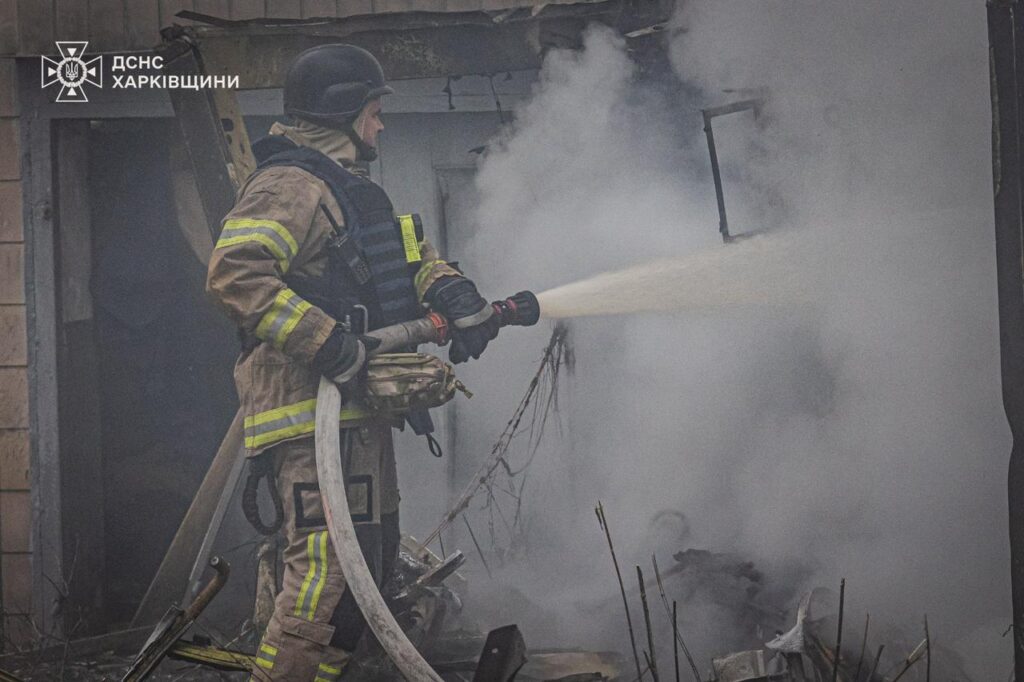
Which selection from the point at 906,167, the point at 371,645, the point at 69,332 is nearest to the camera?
the point at 371,645

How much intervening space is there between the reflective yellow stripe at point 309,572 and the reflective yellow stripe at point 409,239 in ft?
4.53

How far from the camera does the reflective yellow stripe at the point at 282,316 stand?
13.9 ft

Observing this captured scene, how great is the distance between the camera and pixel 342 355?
428 cm

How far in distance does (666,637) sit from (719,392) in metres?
1.25

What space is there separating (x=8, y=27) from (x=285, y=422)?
269 cm

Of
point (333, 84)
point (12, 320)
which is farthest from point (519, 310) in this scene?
point (12, 320)

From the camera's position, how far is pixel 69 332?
17.8 feet

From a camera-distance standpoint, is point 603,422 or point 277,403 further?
point 603,422

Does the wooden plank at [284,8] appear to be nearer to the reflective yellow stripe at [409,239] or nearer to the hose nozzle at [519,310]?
the reflective yellow stripe at [409,239]

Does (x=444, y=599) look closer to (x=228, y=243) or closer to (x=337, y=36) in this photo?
(x=228, y=243)

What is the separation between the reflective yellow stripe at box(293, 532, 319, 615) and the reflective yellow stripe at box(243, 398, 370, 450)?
0.46 meters

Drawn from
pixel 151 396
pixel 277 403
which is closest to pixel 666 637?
pixel 277 403

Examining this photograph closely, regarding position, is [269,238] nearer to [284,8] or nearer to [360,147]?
[360,147]

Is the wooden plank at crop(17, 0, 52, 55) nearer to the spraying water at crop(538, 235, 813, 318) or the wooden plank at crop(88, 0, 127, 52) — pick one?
the wooden plank at crop(88, 0, 127, 52)
